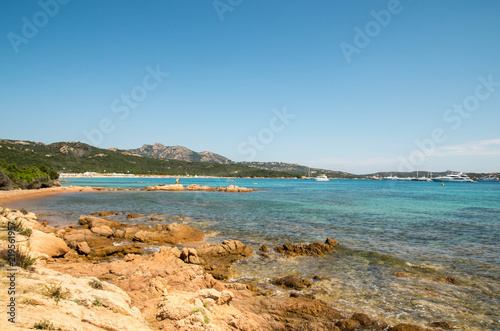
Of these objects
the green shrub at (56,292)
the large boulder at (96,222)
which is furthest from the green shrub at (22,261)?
the large boulder at (96,222)

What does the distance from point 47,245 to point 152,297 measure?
721 cm

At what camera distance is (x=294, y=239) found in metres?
17.4

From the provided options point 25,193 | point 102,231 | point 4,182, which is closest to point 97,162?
point 4,182

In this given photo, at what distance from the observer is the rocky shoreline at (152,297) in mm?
5152

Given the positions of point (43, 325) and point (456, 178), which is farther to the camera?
point (456, 178)

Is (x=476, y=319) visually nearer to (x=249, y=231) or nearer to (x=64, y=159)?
(x=249, y=231)

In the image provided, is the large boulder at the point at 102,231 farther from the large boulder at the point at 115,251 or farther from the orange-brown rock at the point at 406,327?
the orange-brown rock at the point at 406,327

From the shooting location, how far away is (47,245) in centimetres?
1191

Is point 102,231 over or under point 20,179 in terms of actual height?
under

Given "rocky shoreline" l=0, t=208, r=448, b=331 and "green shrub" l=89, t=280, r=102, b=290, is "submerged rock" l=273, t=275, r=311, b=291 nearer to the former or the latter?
"rocky shoreline" l=0, t=208, r=448, b=331

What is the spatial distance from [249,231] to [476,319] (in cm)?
1365

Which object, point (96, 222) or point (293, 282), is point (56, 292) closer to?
point (293, 282)

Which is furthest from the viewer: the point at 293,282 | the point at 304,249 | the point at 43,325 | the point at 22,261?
the point at 304,249

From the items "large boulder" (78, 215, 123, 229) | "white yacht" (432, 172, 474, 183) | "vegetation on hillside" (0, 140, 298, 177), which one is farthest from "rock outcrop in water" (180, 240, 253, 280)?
"white yacht" (432, 172, 474, 183)
